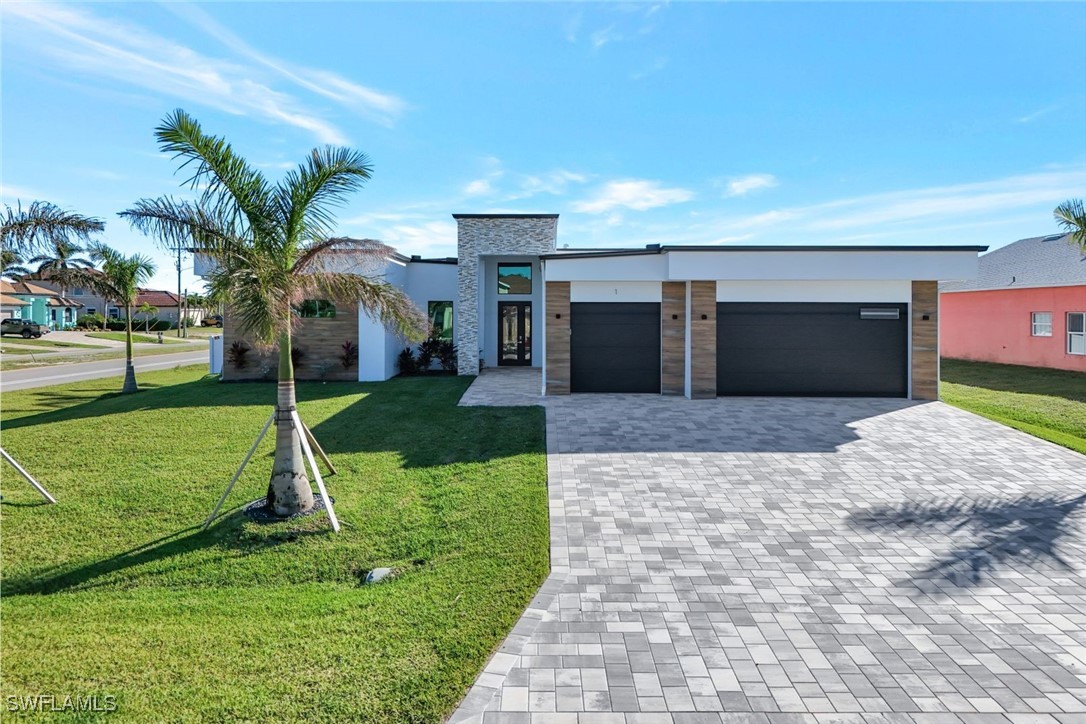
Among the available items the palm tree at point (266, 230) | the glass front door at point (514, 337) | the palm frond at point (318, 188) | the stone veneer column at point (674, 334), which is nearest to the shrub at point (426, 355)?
the glass front door at point (514, 337)

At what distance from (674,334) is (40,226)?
42.9 ft

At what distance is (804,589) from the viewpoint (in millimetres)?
5207

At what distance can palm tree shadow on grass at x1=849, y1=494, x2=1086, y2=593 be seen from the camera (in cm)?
556

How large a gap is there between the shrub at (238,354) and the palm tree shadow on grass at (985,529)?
1803 cm

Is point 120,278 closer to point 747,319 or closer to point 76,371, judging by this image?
point 76,371

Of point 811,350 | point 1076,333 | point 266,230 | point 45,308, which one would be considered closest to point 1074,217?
point 811,350

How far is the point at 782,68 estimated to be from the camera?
13.1 metres

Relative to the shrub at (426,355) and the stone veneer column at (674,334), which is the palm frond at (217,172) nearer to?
the stone veneer column at (674,334)

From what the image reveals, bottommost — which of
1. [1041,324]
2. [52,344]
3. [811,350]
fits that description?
[811,350]

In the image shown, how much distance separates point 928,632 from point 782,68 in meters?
12.3

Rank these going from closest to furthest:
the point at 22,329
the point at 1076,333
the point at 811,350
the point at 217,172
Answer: the point at 217,172
the point at 811,350
the point at 1076,333
the point at 22,329

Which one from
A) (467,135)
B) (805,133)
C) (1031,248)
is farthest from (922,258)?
(1031,248)

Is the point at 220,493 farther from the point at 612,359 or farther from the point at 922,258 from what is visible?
the point at 922,258

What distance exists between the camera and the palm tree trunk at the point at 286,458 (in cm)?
708
